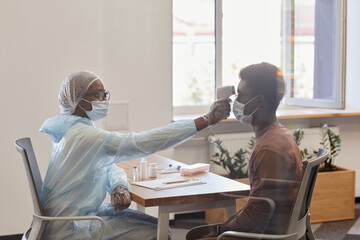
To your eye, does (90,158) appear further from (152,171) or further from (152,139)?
(152,171)

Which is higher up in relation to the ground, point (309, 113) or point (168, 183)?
point (309, 113)

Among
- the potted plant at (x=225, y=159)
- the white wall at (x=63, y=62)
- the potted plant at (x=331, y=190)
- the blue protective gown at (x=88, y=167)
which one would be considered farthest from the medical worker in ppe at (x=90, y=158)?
the potted plant at (x=331, y=190)

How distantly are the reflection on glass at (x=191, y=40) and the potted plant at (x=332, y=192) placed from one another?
3.68 feet

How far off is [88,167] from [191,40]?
2487mm

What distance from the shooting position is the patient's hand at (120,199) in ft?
7.50

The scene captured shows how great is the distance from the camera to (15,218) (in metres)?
3.99

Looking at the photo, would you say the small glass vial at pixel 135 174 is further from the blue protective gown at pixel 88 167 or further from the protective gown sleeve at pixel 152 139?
the protective gown sleeve at pixel 152 139

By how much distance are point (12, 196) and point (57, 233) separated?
5.82 feet

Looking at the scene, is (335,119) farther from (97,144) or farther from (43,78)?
(97,144)

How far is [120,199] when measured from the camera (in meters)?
2.29

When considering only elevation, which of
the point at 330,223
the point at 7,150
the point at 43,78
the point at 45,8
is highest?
the point at 45,8

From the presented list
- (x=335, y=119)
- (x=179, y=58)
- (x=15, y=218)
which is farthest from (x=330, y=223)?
(x=15, y=218)

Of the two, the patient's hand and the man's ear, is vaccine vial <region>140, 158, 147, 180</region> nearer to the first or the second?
the patient's hand

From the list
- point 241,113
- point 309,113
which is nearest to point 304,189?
point 241,113
